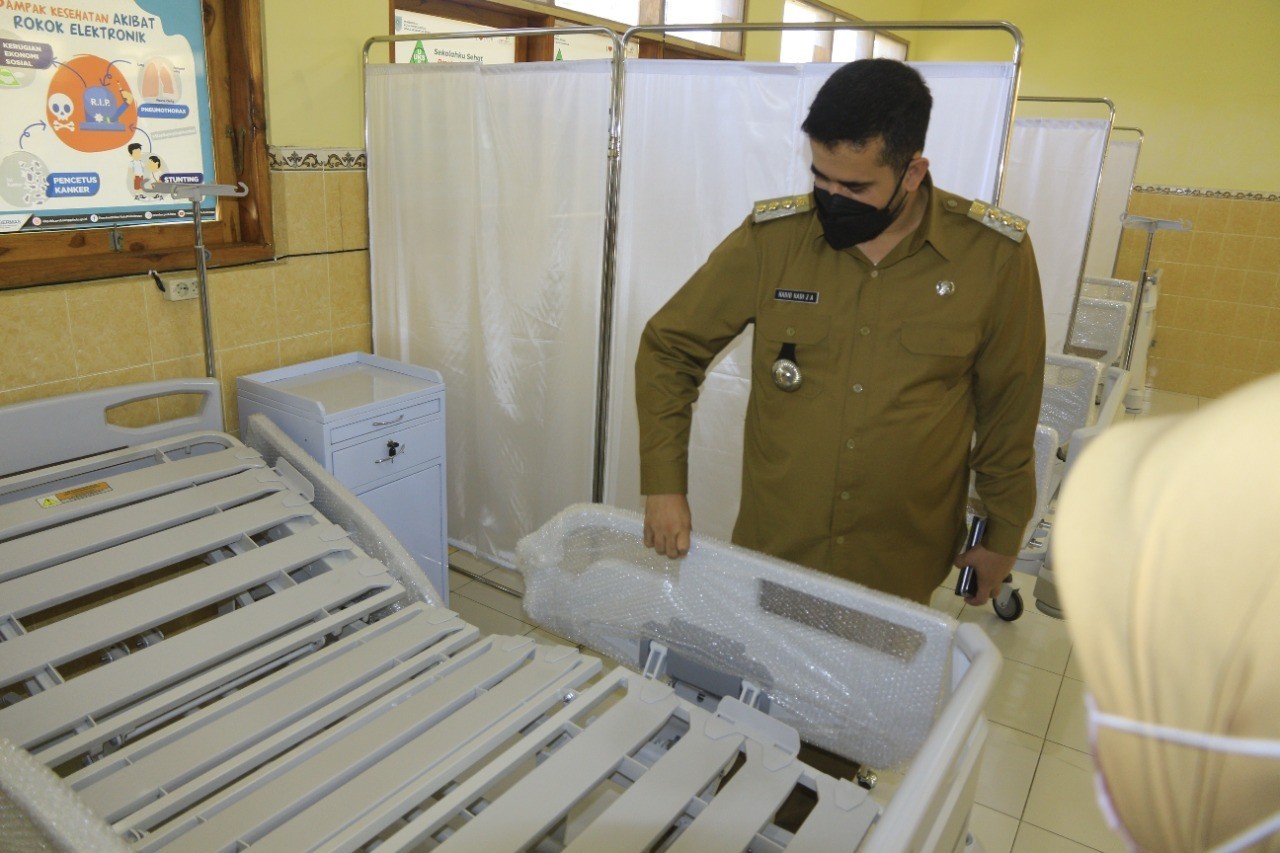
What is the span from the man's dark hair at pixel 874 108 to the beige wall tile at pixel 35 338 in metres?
2.25

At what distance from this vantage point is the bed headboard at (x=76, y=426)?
7.37 feet

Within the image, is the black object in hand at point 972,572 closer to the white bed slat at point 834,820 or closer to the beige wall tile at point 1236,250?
→ the white bed slat at point 834,820

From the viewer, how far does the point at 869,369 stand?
168 centimetres

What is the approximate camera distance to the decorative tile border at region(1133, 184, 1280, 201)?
668 centimetres

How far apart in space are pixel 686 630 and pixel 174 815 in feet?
3.11

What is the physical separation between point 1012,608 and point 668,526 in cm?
235

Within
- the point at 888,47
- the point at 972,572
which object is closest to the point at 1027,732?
the point at 972,572

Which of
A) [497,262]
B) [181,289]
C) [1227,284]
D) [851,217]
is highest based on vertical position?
[851,217]

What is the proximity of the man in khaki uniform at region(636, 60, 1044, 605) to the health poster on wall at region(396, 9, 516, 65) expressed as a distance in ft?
7.37

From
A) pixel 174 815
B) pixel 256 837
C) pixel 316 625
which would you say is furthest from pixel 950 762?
pixel 316 625

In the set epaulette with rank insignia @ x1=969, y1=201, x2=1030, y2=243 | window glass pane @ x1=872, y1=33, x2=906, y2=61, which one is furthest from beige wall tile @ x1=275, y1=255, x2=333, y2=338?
window glass pane @ x1=872, y1=33, x2=906, y2=61

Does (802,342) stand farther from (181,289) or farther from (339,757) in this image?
(181,289)

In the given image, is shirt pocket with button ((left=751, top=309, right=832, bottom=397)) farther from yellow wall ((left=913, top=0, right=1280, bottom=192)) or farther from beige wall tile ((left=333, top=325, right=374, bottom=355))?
yellow wall ((left=913, top=0, right=1280, bottom=192))

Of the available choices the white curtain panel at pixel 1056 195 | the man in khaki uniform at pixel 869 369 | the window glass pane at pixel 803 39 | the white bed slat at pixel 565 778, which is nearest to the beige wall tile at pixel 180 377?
the man in khaki uniform at pixel 869 369
